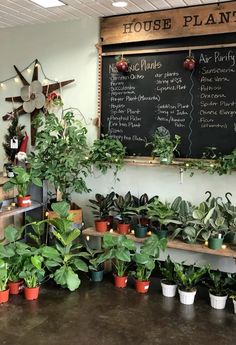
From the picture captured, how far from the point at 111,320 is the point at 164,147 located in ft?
5.57

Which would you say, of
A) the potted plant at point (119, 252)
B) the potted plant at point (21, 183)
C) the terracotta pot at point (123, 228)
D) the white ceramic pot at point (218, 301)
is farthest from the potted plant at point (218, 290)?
the potted plant at point (21, 183)

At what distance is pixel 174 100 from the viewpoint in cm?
395

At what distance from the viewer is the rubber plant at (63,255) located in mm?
3422

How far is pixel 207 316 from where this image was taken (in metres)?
3.15

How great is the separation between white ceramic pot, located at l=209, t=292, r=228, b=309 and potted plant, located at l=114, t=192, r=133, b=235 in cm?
109

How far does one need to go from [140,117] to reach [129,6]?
3.70 feet

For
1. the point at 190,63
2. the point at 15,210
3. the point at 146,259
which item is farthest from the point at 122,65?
the point at 146,259

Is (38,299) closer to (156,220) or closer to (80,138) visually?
(156,220)

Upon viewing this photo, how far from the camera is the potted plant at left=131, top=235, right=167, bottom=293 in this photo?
341 cm

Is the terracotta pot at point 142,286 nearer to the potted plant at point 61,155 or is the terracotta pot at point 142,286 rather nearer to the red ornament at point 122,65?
the potted plant at point 61,155

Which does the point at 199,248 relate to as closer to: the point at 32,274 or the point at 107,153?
the point at 107,153

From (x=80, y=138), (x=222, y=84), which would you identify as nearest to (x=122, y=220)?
(x=80, y=138)

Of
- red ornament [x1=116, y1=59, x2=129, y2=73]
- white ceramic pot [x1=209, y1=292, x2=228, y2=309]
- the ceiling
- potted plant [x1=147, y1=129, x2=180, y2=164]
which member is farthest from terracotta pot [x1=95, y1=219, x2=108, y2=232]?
the ceiling

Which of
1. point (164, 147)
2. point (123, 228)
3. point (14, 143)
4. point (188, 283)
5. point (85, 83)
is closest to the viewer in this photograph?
point (188, 283)
